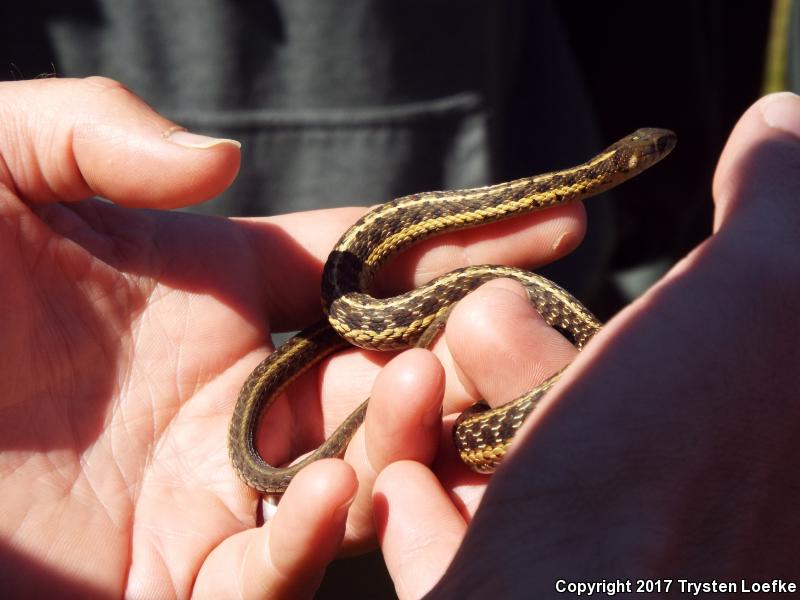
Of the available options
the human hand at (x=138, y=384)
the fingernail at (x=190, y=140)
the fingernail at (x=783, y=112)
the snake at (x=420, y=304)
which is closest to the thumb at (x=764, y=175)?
the fingernail at (x=783, y=112)

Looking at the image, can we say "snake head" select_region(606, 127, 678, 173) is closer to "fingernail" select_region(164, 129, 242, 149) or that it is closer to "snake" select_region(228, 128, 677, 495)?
"snake" select_region(228, 128, 677, 495)

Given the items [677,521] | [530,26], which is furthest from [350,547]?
[530,26]

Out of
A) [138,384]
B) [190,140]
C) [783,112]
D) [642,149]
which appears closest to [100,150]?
[190,140]

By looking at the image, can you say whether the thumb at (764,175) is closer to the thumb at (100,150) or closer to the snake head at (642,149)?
the snake head at (642,149)

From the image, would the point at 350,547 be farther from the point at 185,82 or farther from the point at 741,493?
the point at 185,82

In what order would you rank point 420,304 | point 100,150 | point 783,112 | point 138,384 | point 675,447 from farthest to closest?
point 420,304
point 138,384
point 100,150
point 783,112
point 675,447

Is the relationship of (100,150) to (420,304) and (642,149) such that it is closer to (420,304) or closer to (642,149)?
(420,304)
